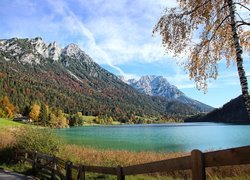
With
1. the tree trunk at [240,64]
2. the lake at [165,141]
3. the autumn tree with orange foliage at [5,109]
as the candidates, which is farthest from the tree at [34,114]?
the tree trunk at [240,64]

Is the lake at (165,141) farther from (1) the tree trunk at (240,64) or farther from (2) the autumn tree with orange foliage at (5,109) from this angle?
(2) the autumn tree with orange foliage at (5,109)

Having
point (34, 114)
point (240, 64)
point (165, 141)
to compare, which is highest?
point (34, 114)

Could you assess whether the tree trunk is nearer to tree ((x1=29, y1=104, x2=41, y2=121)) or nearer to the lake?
the lake

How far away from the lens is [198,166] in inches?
185

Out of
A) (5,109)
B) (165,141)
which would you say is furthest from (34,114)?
(165,141)

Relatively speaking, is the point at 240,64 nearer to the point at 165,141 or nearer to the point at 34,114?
the point at 165,141

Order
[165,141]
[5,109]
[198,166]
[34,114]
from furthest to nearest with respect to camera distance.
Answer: [5,109]
[34,114]
[165,141]
[198,166]

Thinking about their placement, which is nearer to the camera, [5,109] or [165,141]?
[165,141]

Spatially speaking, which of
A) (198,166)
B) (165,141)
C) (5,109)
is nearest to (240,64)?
(198,166)

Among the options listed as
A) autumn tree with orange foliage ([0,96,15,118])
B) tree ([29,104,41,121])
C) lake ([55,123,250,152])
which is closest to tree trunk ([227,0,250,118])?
lake ([55,123,250,152])

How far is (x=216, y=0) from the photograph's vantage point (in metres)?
11.6

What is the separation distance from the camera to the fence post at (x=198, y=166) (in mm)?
4617

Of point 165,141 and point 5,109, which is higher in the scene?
point 5,109

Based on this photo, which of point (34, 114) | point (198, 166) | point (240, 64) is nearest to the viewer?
point (198, 166)
